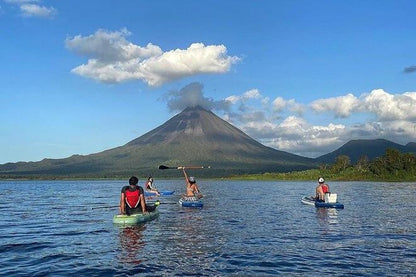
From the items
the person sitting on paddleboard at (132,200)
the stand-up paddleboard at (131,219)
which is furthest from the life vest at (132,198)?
the stand-up paddleboard at (131,219)

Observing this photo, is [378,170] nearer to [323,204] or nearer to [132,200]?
[323,204]

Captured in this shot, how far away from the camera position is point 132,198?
1129 inches

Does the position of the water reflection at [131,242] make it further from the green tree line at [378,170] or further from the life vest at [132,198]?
the green tree line at [378,170]

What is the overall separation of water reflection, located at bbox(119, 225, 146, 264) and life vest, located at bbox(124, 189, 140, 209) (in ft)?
4.75

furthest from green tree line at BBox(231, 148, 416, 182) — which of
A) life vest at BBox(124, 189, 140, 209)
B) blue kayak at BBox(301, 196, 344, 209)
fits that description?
life vest at BBox(124, 189, 140, 209)

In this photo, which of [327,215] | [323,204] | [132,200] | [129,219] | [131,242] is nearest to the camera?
[131,242]

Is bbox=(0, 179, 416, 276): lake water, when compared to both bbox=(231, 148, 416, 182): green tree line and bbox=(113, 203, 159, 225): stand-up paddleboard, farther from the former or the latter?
bbox=(231, 148, 416, 182): green tree line

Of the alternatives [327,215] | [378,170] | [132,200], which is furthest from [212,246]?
[378,170]

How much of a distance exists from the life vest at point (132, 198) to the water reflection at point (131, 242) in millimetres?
1448

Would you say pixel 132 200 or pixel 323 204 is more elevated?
pixel 132 200

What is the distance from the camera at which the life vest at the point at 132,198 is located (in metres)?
28.3

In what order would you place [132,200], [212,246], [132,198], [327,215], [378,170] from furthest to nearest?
[378,170]
[327,215]
[132,200]
[132,198]
[212,246]

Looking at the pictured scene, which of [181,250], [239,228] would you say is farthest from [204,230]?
[181,250]

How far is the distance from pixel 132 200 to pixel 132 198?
0.25 m
